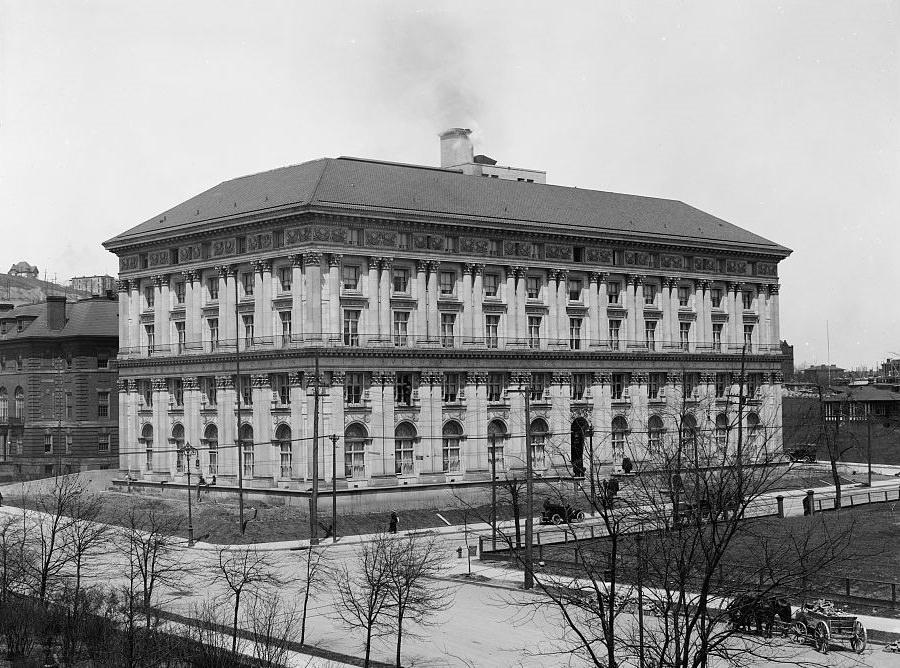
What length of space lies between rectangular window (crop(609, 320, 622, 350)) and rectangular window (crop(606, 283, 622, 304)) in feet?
5.83

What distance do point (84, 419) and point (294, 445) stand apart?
40801 mm

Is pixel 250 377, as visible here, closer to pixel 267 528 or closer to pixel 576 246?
pixel 267 528

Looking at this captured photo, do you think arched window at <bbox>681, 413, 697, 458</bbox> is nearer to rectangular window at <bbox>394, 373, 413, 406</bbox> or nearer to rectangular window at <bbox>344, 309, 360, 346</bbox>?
rectangular window at <bbox>394, 373, 413, 406</bbox>

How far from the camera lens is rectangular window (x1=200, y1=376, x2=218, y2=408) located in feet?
301

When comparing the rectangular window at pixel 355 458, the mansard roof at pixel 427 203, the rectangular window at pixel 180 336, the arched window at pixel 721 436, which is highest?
the mansard roof at pixel 427 203

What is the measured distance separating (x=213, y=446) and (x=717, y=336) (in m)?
46.6

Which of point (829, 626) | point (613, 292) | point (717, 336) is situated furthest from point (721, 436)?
point (829, 626)

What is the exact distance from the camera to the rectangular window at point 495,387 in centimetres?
9319

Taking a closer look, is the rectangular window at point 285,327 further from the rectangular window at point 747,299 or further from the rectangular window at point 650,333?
the rectangular window at point 747,299

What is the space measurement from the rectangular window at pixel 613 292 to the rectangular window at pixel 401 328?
67.8 feet

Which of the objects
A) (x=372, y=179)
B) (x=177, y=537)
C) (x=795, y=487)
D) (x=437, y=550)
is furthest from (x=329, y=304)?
(x=795, y=487)

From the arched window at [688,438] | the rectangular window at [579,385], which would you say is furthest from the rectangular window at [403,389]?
the arched window at [688,438]

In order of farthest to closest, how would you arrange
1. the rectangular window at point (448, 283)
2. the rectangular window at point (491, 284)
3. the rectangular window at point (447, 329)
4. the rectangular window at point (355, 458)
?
the rectangular window at point (491, 284) → the rectangular window at point (448, 283) → the rectangular window at point (447, 329) → the rectangular window at point (355, 458)

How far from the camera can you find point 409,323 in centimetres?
8875
